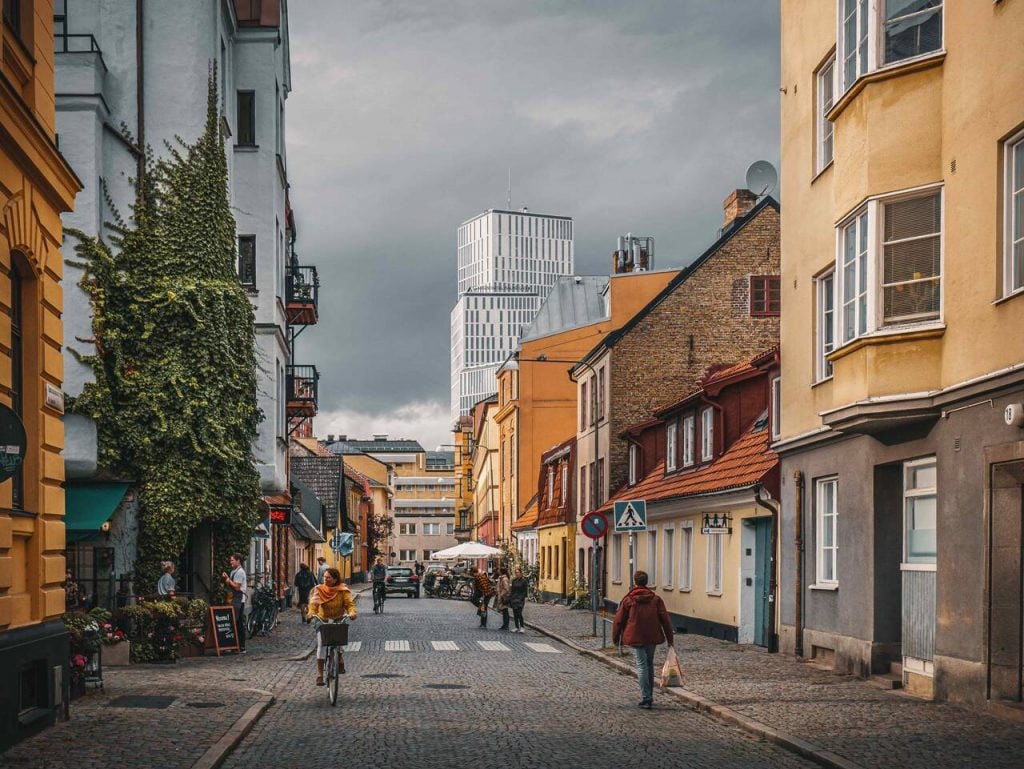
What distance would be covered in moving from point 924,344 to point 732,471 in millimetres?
Answer: 11446

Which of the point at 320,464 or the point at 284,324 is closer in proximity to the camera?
the point at 284,324

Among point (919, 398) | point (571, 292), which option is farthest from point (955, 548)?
point (571, 292)

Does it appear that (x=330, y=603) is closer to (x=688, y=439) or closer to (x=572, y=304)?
(x=688, y=439)

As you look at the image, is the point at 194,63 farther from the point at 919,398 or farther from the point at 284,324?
the point at 919,398

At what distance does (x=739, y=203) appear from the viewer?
42.7m

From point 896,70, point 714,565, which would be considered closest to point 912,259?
point 896,70

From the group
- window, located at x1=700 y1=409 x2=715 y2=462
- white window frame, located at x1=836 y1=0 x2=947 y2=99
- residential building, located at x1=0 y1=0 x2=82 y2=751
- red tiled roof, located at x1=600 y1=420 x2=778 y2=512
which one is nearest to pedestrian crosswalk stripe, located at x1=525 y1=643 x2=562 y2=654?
red tiled roof, located at x1=600 y1=420 x2=778 y2=512

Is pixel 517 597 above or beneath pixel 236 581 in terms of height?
beneath

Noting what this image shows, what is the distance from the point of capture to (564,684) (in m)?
18.8

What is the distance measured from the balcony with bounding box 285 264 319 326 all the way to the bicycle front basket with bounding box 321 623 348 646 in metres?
20.3

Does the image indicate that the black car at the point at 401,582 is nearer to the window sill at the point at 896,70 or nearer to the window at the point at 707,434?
the window at the point at 707,434

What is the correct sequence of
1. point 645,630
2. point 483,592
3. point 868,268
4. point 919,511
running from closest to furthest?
point 645,630
point 868,268
point 919,511
point 483,592

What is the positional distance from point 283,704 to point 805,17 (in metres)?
13.0

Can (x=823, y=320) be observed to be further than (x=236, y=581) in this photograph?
No
